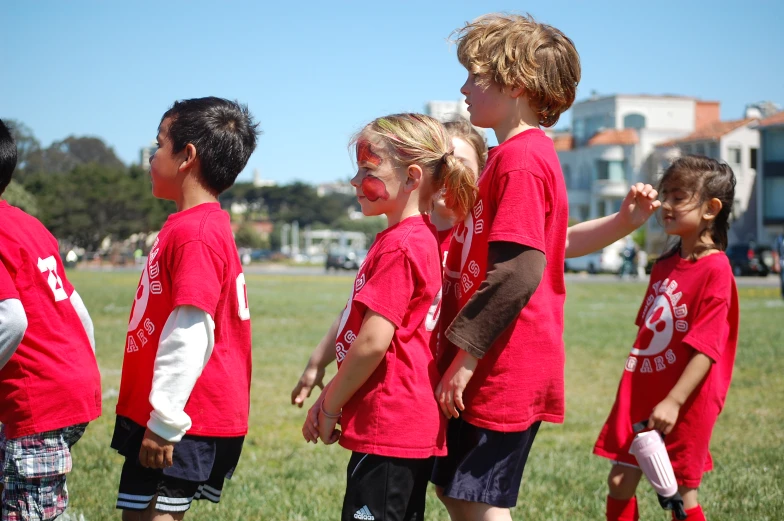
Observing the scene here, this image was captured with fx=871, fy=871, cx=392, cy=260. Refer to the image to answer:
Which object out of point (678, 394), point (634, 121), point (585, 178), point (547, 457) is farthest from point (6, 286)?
point (634, 121)

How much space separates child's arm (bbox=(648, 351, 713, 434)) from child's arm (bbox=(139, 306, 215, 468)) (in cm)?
169

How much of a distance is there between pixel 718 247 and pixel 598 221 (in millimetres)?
653

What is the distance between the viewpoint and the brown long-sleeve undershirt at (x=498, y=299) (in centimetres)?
235

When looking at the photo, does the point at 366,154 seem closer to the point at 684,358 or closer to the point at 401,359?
the point at 401,359

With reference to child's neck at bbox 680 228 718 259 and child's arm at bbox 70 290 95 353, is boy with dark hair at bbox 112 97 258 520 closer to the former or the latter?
child's arm at bbox 70 290 95 353

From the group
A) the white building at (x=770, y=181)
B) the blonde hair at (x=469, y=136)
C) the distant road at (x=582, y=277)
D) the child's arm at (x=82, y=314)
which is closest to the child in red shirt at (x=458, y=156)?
the blonde hair at (x=469, y=136)

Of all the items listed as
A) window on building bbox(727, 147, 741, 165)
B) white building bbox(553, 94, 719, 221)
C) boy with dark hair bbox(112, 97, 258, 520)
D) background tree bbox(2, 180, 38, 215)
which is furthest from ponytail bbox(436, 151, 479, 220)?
white building bbox(553, 94, 719, 221)

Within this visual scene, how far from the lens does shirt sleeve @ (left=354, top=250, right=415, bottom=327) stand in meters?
2.42

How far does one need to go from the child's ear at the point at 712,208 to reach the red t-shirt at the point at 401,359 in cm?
148

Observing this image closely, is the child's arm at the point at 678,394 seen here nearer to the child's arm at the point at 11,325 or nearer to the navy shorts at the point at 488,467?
the navy shorts at the point at 488,467

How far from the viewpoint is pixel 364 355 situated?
2416mm

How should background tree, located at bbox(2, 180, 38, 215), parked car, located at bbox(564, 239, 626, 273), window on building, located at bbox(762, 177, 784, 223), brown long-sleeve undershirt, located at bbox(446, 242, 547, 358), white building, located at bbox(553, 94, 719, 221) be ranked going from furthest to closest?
1. white building, located at bbox(553, 94, 719, 221)
2. background tree, located at bbox(2, 180, 38, 215)
3. window on building, located at bbox(762, 177, 784, 223)
4. parked car, located at bbox(564, 239, 626, 273)
5. brown long-sleeve undershirt, located at bbox(446, 242, 547, 358)

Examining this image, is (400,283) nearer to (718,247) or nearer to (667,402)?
(667,402)

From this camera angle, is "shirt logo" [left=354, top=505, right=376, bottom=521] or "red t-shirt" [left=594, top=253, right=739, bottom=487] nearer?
"shirt logo" [left=354, top=505, right=376, bottom=521]
